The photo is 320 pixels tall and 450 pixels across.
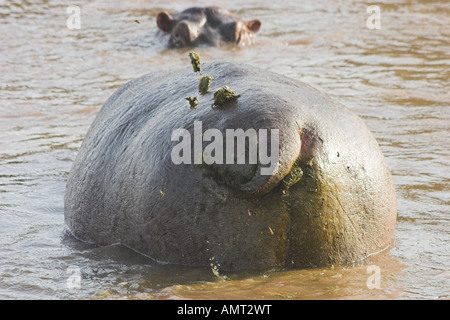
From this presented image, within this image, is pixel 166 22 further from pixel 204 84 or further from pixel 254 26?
pixel 204 84

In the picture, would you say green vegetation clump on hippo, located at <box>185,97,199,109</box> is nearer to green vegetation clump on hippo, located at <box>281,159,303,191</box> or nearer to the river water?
green vegetation clump on hippo, located at <box>281,159,303,191</box>

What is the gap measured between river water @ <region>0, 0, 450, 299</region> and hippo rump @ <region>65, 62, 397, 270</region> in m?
0.12

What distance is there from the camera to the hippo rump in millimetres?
3633

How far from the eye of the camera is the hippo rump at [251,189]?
3.63m

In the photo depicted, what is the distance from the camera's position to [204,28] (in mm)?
11969

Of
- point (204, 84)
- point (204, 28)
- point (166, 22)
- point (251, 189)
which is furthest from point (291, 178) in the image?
point (166, 22)

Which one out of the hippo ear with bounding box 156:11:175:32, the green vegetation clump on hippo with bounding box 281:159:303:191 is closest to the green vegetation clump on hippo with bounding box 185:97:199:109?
the green vegetation clump on hippo with bounding box 281:159:303:191

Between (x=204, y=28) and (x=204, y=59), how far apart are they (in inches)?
51.5

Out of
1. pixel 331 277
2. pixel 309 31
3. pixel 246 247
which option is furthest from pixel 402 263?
pixel 309 31

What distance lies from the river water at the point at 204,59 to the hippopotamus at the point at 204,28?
26 cm

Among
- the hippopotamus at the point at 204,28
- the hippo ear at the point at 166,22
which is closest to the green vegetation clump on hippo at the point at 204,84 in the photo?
the hippopotamus at the point at 204,28

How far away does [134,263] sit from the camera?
3990 millimetres

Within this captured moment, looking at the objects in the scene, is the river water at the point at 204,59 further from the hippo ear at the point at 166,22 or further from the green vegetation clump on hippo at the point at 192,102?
the green vegetation clump on hippo at the point at 192,102
